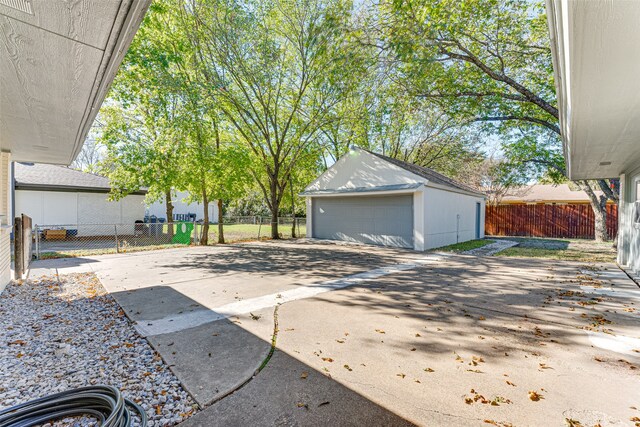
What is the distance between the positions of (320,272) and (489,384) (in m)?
5.23

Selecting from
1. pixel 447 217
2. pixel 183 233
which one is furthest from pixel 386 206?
pixel 183 233

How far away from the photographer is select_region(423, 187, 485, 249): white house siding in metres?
12.1

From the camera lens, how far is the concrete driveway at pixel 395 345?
236 centimetres

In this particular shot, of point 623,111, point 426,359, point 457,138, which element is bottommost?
point 426,359

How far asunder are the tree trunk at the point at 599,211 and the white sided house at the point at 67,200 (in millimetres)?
21813

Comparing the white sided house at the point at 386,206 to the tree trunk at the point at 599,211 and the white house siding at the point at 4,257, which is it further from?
the white house siding at the point at 4,257

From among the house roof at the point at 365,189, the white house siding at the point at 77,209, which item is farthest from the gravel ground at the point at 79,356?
the white house siding at the point at 77,209

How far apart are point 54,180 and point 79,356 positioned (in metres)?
16.7

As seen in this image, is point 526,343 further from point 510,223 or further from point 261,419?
point 510,223

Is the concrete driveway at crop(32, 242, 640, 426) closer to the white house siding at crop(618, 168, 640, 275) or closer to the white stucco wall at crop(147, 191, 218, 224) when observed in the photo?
the white house siding at crop(618, 168, 640, 275)

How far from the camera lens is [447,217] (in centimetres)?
1356

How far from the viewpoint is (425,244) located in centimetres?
1180

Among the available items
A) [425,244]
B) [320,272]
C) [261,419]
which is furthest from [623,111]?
[425,244]

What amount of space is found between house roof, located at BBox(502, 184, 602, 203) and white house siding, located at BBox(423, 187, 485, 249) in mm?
10514
